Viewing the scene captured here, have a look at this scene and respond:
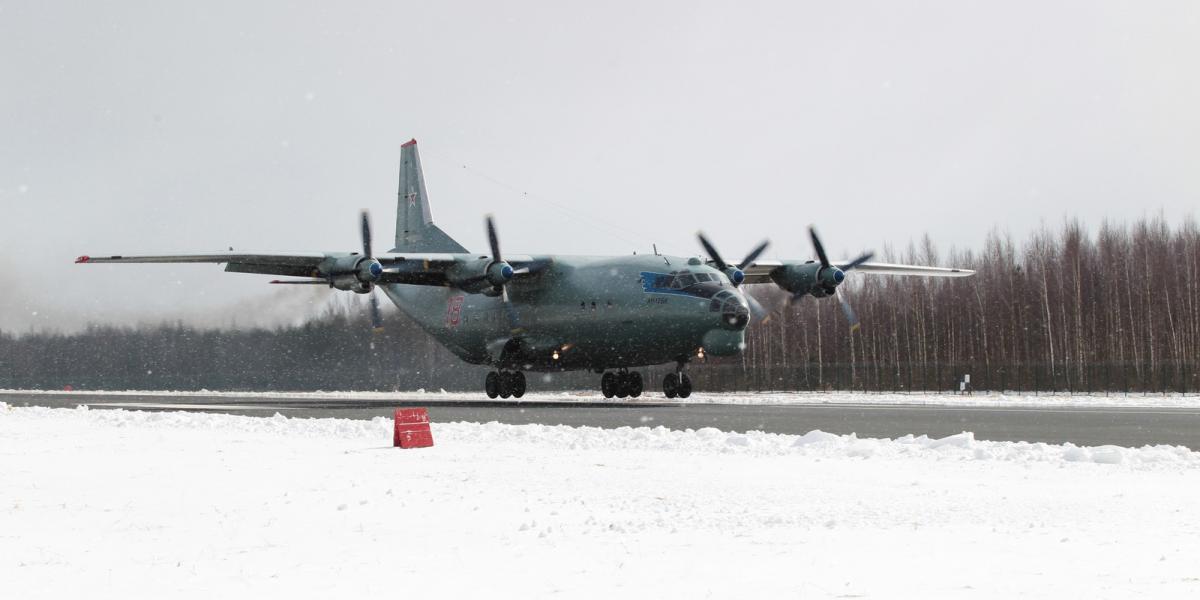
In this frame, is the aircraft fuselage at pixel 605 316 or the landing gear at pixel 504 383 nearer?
the aircraft fuselage at pixel 605 316

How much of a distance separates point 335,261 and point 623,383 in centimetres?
1063

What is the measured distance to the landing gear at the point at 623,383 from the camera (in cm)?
3641

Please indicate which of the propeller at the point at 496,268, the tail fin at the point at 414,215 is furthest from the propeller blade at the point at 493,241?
the tail fin at the point at 414,215

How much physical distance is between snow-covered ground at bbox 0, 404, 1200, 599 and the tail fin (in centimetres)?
2567

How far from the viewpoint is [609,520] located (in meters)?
9.62

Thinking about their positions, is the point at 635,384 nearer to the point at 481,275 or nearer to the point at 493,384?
the point at 493,384

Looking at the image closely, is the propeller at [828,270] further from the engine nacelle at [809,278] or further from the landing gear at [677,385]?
the landing gear at [677,385]

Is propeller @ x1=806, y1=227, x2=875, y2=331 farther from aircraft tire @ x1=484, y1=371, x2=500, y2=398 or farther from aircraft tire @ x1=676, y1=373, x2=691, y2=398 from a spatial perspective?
aircraft tire @ x1=484, y1=371, x2=500, y2=398

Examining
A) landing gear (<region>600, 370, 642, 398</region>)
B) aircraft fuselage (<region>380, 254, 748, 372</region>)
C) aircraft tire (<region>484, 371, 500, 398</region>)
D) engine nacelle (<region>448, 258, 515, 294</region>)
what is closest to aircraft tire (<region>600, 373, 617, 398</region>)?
landing gear (<region>600, 370, 642, 398</region>)

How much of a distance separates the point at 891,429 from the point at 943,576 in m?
13.7

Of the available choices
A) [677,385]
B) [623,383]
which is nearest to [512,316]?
[623,383]

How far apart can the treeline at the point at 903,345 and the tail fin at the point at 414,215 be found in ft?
55.8

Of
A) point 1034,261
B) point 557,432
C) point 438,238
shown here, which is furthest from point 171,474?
point 1034,261

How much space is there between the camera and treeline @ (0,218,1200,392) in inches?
2312
